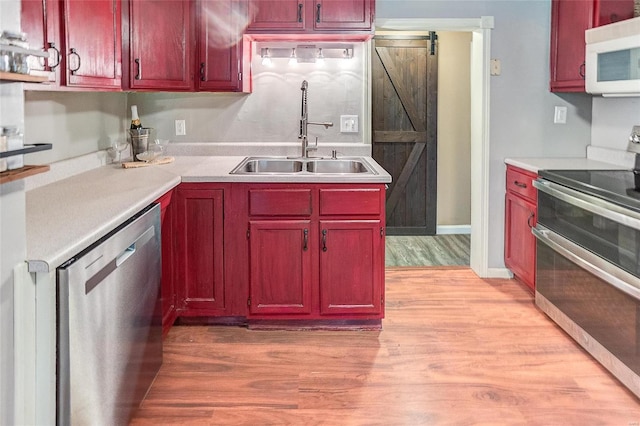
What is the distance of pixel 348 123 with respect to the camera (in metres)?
4.11

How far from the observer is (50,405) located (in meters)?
1.65

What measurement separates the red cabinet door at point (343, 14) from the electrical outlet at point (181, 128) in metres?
1.09

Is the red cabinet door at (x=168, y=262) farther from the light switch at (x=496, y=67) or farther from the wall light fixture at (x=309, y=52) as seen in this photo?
the light switch at (x=496, y=67)

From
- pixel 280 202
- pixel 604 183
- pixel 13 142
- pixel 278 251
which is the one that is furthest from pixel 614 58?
pixel 13 142

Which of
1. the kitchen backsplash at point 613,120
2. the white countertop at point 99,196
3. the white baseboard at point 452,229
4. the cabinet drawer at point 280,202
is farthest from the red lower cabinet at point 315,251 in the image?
the white baseboard at point 452,229

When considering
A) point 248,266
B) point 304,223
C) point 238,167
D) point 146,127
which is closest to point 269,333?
point 248,266

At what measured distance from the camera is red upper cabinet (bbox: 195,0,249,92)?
3.60m

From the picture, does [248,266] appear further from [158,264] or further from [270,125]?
[270,125]

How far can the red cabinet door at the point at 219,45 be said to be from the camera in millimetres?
3600

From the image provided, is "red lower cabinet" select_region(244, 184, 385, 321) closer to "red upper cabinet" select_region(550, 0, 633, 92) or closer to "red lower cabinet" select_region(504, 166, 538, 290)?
"red lower cabinet" select_region(504, 166, 538, 290)

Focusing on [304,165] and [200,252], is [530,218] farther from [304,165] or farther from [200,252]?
[200,252]

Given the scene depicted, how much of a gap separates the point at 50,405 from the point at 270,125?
2.72 meters

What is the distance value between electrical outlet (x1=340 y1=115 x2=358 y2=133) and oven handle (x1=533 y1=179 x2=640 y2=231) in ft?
3.86

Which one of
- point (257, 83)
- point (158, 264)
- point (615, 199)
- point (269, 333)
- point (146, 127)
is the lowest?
point (269, 333)
